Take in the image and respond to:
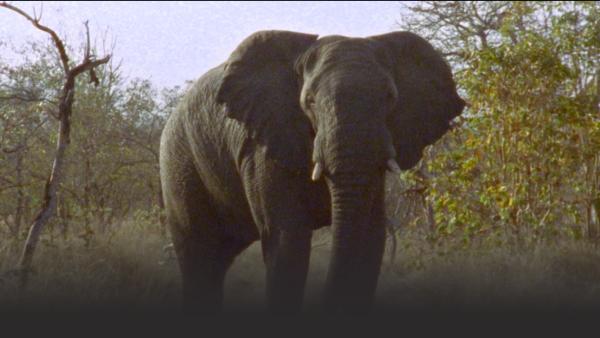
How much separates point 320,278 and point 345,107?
4.72m

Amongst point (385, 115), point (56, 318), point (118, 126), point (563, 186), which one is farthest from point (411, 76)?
point (118, 126)

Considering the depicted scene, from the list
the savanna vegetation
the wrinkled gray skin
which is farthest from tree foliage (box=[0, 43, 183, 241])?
the wrinkled gray skin

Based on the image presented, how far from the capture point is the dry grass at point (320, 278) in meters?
8.70

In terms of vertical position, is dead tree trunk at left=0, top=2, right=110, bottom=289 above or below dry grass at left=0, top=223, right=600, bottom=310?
above

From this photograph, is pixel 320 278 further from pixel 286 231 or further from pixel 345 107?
pixel 345 107

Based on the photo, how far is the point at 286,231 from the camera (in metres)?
6.65

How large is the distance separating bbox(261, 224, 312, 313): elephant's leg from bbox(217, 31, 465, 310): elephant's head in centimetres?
41

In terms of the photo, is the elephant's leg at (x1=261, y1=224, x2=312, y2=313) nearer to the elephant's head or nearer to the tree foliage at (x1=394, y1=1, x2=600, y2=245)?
the elephant's head

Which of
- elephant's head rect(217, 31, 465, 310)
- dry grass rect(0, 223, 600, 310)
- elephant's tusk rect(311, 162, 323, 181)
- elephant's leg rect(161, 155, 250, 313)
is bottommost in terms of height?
dry grass rect(0, 223, 600, 310)

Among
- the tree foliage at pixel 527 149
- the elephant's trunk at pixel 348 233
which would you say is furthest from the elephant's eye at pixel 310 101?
the tree foliage at pixel 527 149

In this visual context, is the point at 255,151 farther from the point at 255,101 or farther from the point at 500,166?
the point at 500,166

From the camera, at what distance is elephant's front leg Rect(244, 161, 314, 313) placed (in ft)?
21.8

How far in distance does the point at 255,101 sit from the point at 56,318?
1.98m

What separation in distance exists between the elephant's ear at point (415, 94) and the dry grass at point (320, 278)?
60.2 inches
